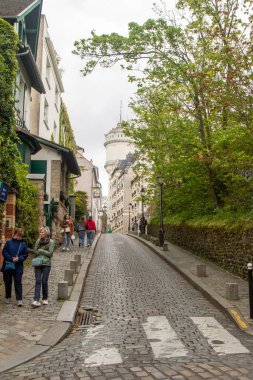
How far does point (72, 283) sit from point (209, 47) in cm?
1064

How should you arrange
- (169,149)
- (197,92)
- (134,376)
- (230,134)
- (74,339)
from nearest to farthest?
1. (134,376)
2. (74,339)
3. (230,134)
4. (197,92)
5. (169,149)

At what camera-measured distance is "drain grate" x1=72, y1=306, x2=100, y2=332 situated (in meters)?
8.09

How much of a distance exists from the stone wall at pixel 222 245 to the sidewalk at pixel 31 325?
5.19 m

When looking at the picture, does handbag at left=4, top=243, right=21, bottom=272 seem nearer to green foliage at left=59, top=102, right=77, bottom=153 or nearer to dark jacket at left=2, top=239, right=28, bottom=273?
dark jacket at left=2, top=239, right=28, bottom=273

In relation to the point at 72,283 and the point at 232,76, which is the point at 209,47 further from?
the point at 72,283

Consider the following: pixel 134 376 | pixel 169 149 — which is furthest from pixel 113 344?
pixel 169 149

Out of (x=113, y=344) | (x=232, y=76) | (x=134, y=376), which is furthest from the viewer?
(x=232, y=76)

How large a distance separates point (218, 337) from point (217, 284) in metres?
5.26

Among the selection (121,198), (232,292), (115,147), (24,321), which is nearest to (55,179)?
(232,292)

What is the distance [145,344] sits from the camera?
6633 mm

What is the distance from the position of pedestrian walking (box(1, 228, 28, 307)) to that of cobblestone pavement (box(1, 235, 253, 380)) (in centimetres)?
180

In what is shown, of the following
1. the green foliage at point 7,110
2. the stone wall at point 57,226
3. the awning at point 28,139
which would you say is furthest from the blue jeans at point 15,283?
the stone wall at point 57,226

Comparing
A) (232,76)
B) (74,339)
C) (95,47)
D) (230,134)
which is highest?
(95,47)

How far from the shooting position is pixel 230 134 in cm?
1419
